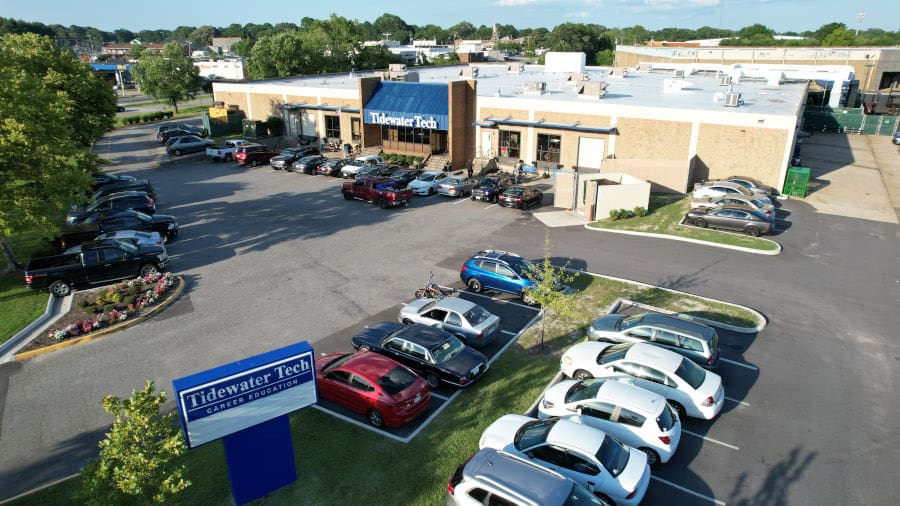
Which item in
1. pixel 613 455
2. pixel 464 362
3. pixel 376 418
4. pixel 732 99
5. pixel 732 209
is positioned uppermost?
pixel 732 99

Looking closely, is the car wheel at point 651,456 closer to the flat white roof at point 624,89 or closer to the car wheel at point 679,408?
the car wheel at point 679,408

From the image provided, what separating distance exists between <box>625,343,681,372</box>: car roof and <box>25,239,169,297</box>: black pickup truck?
18.3 m

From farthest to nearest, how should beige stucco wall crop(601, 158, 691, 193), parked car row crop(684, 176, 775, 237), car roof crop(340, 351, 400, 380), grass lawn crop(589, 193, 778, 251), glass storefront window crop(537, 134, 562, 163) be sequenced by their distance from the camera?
1. glass storefront window crop(537, 134, 562, 163)
2. beige stucco wall crop(601, 158, 691, 193)
3. parked car row crop(684, 176, 775, 237)
4. grass lawn crop(589, 193, 778, 251)
5. car roof crop(340, 351, 400, 380)

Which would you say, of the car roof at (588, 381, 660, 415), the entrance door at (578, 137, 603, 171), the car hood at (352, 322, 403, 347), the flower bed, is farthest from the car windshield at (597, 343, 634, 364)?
the entrance door at (578, 137, 603, 171)

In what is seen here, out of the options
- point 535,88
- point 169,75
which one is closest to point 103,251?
point 535,88

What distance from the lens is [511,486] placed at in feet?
30.4

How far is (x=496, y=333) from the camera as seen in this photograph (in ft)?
57.8

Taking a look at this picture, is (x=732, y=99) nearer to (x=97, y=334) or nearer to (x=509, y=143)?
(x=509, y=143)

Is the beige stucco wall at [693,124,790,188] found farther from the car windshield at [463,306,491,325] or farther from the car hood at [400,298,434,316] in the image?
the car hood at [400,298,434,316]

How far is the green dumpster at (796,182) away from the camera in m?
32.2

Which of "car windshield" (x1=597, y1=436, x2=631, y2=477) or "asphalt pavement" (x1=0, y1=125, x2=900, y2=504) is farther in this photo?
"asphalt pavement" (x1=0, y1=125, x2=900, y2=504)

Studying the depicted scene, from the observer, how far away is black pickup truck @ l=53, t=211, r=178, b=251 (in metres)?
25.2

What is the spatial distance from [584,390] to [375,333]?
6.54m

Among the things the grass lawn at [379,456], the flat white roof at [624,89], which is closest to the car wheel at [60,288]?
the grass lawn at [379,456]
